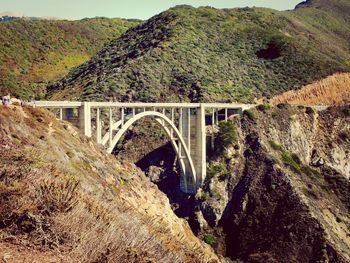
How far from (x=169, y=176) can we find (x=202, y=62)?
3070 cm

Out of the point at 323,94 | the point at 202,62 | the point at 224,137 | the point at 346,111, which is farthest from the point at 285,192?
the point at 202,62

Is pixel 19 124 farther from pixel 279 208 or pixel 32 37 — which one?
pixel 32 37

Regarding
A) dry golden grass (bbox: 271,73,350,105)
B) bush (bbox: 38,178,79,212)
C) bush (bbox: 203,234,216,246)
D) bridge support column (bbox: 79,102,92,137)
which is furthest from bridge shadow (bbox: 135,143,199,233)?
bush (bbox: 38,178,79,212)

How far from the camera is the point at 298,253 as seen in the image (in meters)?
53.3

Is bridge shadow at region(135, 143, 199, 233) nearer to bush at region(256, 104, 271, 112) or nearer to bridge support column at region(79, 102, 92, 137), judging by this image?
bush at region(256, 104, 271, 112)

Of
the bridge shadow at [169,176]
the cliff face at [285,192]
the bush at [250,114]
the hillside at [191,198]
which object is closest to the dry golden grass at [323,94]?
the hillside at [191,198]

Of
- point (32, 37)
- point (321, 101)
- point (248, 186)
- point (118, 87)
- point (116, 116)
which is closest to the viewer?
point (248, 186)

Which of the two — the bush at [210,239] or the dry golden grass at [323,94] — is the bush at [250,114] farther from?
the bush at [210,239]

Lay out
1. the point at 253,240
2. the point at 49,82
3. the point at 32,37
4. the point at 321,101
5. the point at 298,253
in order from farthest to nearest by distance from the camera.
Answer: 1. the point at 32,37
2. the point at 49,82
3. the point at 321,101
4. the point at 253,240
5. the point at 298,253

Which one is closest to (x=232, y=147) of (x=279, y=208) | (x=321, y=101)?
(x=279, y=208)

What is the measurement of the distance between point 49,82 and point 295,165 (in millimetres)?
54187

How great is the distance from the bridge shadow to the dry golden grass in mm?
23776

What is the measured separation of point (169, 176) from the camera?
68625 mm

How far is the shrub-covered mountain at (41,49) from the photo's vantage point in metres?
99.6
